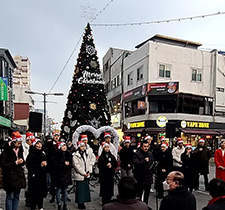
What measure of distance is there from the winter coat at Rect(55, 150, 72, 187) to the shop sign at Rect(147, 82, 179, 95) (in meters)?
19.7

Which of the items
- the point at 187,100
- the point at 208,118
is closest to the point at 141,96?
the point at 187,100

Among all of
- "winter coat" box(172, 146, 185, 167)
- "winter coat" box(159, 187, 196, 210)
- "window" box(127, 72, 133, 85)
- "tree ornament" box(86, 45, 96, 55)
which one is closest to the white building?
"window" box(127, 72, 133, 85)

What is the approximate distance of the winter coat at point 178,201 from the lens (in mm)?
2930

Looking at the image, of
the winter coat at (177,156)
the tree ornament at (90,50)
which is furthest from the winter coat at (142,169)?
the tree ornament at (90,50)

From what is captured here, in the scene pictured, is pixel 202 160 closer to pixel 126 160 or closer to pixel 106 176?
pixel 126 160

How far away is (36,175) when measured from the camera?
632 cm

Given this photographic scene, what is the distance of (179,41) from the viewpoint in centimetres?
3036

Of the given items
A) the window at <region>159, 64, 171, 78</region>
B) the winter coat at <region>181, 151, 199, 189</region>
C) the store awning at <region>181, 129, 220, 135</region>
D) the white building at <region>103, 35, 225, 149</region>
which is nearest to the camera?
the winter coat at <region>181, 151, 199, 189</region>

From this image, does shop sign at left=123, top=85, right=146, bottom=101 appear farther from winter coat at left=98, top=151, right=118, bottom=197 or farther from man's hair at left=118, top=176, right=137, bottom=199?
man's hair at left=118, top=176, right=137, bottom=199

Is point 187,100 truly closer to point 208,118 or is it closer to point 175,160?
point 208,118

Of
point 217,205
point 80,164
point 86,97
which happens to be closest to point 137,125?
point 86,97

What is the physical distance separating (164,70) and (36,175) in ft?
74.1

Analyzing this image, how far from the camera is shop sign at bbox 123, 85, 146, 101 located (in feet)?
88.4

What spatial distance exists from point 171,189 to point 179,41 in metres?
29.2
